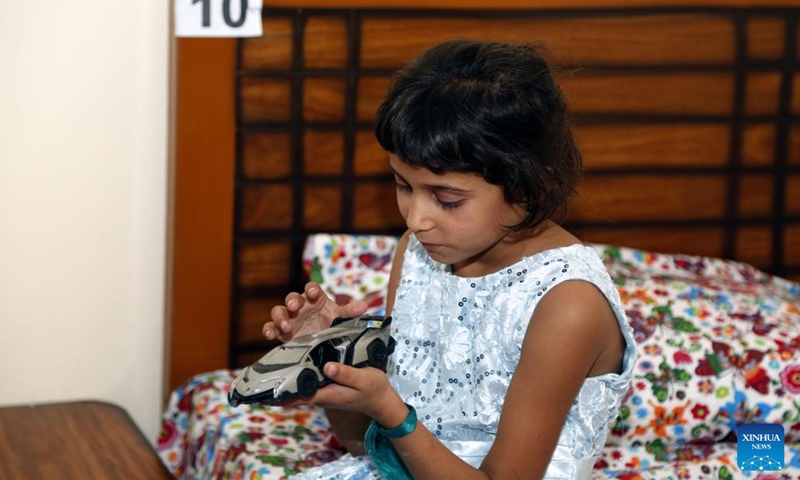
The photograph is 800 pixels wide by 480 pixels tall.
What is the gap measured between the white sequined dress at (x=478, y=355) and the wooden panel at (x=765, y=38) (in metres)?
1.07

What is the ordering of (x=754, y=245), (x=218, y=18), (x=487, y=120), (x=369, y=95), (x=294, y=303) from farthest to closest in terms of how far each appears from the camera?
(x=754, y=245) → (x=369, y=95) → (x=218, y=18) → (x=294, y=303) → (x=487, y=120)

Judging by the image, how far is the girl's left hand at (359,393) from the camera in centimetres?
110

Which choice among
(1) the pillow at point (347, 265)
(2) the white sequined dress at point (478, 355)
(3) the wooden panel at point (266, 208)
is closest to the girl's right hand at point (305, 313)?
(2) the white sequined dress at point (478, 355)

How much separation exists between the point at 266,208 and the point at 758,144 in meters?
1.00

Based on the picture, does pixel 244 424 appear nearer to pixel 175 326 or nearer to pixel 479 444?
pixel 175 326

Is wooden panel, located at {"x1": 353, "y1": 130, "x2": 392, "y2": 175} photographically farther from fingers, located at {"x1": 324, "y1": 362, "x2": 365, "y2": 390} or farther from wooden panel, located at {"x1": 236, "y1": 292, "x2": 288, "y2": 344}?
fingers, located at {"x1": 324, "y1": 362, "x2": 365, "y2": 390}

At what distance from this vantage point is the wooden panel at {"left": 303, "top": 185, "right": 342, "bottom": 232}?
205 centimetres

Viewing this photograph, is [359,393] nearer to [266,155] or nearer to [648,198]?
[266,155]

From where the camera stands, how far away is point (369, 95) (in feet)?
6.68

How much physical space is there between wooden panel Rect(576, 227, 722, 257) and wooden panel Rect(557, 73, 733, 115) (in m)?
0.24

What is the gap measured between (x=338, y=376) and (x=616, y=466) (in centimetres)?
78

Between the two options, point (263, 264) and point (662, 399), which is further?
point (263, 264)

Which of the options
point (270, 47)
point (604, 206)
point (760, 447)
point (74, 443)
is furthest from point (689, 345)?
point (74, 443)

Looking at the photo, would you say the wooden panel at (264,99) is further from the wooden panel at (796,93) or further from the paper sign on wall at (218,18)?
the wooden panel at (796,93)
